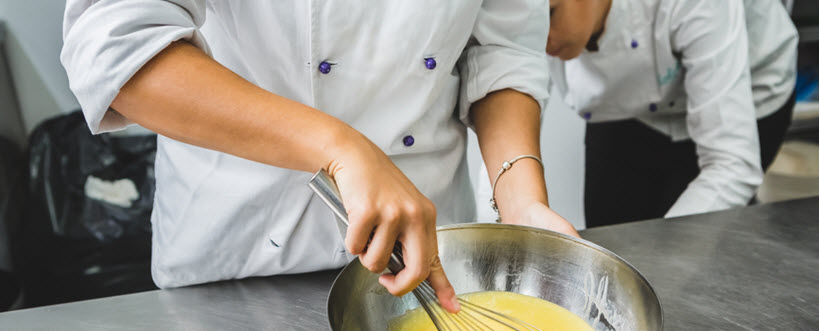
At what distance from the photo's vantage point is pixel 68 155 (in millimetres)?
1761

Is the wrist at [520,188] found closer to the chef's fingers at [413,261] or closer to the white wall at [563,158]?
the chef's fingers at [413,261]

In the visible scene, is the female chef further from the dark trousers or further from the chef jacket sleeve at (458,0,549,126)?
the dark trousers

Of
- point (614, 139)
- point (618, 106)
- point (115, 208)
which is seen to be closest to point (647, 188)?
point (614, 139)

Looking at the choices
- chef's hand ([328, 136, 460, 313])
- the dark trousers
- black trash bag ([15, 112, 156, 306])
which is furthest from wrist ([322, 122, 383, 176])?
black trash bag ([15, 112, 156, 306])

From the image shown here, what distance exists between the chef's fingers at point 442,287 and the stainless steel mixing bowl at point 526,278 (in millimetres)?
83

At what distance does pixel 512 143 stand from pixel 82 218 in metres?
1.49

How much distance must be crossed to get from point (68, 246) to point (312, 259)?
1.32m

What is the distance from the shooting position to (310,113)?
0.53 metres

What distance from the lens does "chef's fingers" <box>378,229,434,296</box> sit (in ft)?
1.54

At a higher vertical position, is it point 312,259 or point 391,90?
point 391,90

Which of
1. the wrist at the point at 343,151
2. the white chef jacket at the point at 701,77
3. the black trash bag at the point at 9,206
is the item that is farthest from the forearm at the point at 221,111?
the black trash bag at the point at 9,206

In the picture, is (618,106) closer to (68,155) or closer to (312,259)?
(312,259)

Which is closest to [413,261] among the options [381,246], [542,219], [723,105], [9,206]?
[381,246]

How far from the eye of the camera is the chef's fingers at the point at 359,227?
45 centimetres
